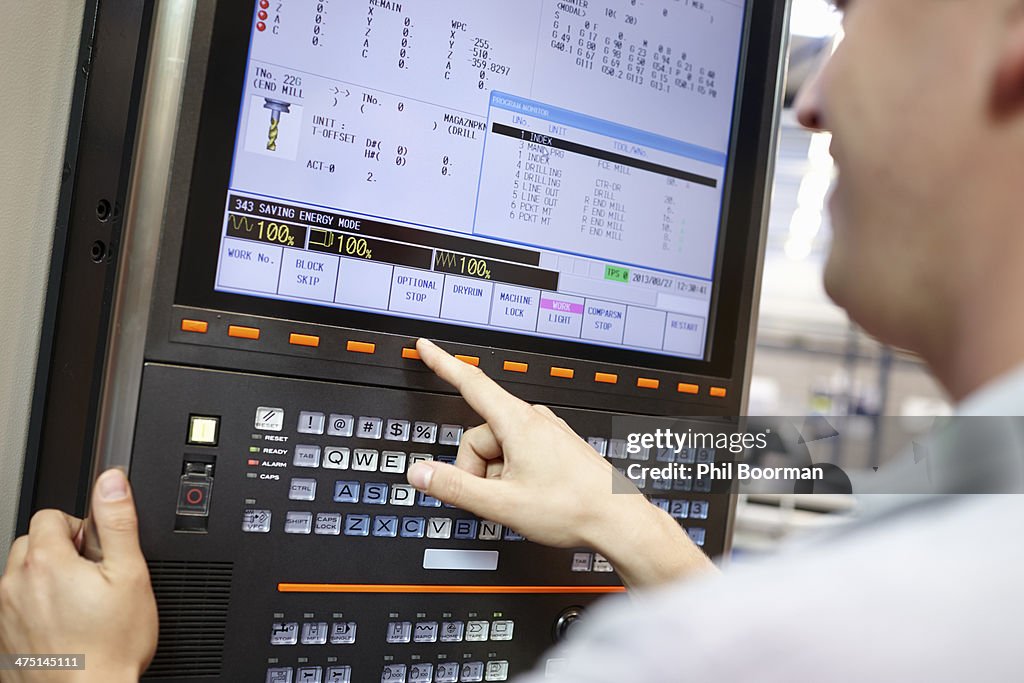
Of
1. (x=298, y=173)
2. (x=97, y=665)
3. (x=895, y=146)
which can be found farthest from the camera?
(x=298, y=173)

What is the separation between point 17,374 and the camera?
2.71 ft

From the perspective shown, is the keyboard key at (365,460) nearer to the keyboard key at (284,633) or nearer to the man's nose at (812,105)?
the keyboard key at (284,633)

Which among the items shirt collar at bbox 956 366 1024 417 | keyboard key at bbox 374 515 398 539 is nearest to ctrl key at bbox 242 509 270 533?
keyboard key at bbox 374 515 398 539

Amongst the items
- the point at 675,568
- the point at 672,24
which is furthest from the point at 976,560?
the point at 672,24

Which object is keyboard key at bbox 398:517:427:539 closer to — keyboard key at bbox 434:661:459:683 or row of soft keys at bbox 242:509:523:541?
row of soft keys at bbox 242:509:523:541

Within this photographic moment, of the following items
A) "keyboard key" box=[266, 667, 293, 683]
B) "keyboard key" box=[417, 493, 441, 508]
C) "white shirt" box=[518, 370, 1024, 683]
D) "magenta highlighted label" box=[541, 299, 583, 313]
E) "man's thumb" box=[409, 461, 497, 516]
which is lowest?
"keyboard key" box=[266, 667, 293, 683]

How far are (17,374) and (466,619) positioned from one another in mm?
480

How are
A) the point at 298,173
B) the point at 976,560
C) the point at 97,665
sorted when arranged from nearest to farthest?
the point at 976,560, the point at 97,665, the point at 298,173

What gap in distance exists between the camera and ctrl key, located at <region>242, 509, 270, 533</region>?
78 cm

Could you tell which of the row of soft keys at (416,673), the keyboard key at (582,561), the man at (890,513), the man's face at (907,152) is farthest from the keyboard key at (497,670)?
the man's face at (907,152)

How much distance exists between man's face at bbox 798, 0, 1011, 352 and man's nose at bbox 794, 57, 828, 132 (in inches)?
0.8

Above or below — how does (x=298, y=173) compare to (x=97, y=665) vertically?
above

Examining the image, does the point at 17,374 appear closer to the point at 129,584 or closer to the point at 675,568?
the point at 129,584

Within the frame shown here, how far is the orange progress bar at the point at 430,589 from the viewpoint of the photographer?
81 cm
